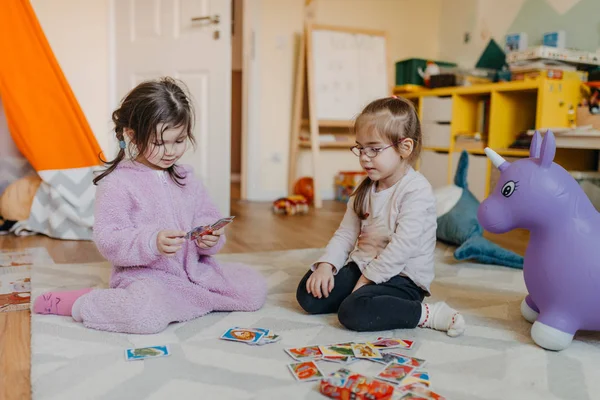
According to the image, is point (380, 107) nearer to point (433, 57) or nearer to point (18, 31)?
point (18, 31)

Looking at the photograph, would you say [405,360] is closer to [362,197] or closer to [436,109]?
[362,197]

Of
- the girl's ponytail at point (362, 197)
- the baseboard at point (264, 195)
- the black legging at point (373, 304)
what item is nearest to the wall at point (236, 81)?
the baseboard at point (264, 195)

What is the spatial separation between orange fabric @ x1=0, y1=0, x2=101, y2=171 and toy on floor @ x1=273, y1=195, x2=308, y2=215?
1.20 meters

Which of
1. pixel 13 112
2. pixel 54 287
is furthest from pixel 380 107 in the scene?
pixel 13 112

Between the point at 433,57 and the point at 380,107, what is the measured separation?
3269 mm

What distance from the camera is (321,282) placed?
5.04 ft

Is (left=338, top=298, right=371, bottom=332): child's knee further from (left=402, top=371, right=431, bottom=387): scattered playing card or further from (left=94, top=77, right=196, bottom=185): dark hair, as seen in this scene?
(left=94, top=77, right=196, bottom=185): dark hair

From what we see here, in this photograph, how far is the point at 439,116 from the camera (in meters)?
3.73

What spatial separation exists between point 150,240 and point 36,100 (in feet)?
5.07

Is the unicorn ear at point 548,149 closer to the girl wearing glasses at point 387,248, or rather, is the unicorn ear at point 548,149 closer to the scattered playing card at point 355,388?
the girl wearing glasses at point 387,248

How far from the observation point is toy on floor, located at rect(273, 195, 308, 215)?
348 centimetres

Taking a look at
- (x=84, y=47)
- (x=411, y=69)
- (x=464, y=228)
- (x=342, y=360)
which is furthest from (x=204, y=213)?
(x=411, y=69)

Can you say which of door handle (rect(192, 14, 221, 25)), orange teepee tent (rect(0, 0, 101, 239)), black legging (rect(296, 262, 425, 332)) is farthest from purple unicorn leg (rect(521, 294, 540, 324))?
door handle (rect(192, 14, 221, 25))

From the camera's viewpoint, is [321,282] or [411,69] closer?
[321,282]
